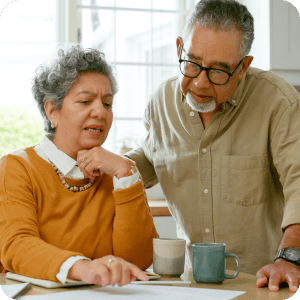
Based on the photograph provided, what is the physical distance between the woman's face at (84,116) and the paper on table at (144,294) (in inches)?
21.6

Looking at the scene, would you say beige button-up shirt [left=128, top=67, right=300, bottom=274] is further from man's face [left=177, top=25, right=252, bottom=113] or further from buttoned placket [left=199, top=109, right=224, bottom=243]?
man's face [left=177, top=25, right=252, bottom=113]

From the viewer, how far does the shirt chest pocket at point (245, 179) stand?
1706 millimetres

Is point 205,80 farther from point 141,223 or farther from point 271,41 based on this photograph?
point 271,41

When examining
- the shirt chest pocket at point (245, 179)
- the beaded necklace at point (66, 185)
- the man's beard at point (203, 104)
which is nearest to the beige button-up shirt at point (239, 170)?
the shirt chest pocket at point (245, 179)

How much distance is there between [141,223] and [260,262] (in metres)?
0.64

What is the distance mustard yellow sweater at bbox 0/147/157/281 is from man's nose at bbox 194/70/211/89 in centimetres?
45

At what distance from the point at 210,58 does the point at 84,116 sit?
0.49m

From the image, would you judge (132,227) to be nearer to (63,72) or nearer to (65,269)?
(65,269)

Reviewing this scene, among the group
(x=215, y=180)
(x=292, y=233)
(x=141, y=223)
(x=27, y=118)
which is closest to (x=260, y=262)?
(x=215, y=180)

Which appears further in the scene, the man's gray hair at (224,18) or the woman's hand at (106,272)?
the man's gray hair at (224,18)

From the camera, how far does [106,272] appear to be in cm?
93

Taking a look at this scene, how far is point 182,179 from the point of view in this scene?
1.81 metres

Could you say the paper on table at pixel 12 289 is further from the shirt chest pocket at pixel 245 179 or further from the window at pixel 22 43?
the window at pixel 22 43

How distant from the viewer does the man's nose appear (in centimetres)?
153
